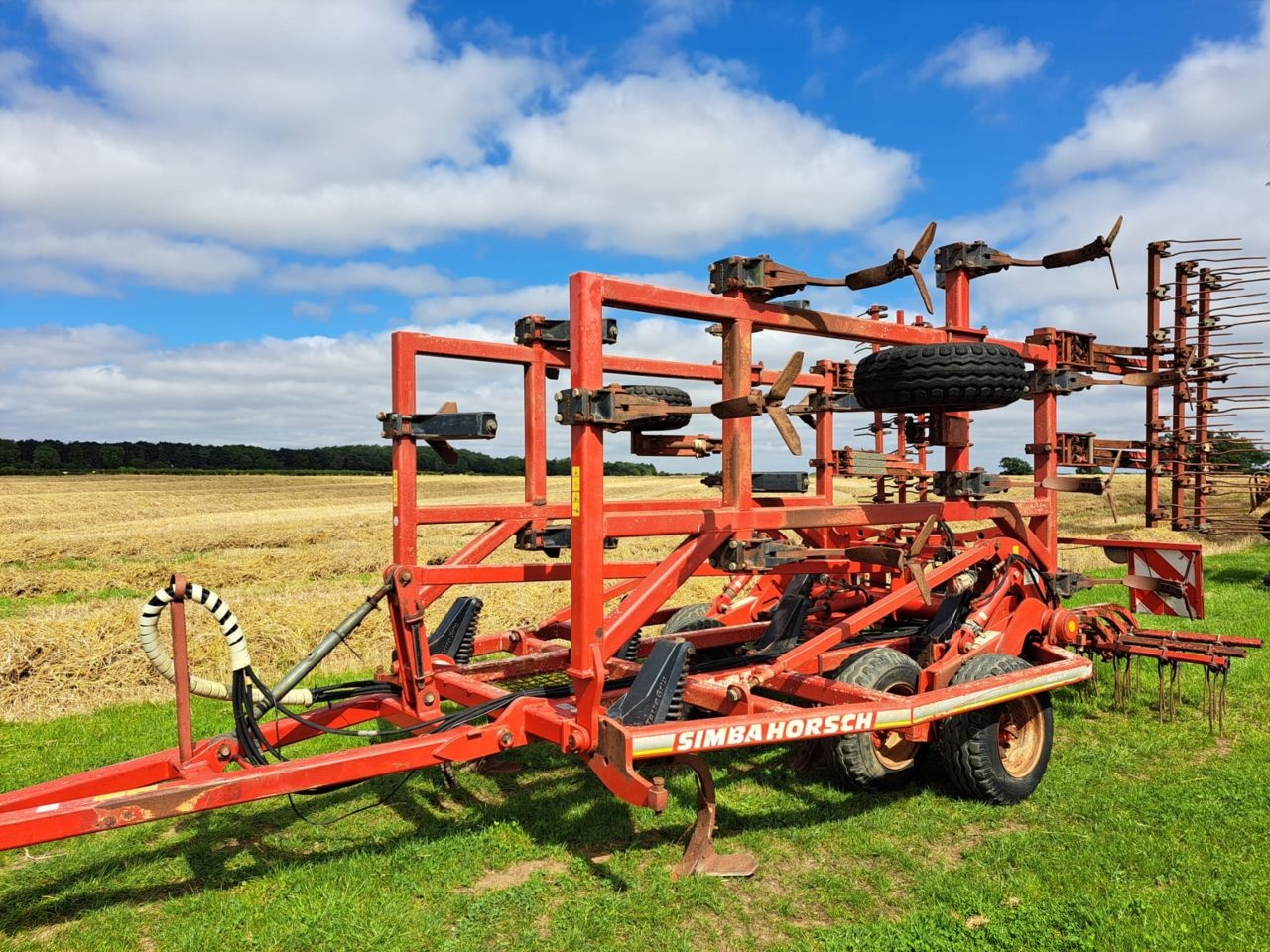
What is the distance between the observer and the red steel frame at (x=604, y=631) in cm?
412

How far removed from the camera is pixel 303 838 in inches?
206

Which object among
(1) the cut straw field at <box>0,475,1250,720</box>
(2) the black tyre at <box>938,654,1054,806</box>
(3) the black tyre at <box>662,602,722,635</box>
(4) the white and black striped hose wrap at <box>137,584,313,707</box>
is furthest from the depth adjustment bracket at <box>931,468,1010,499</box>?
(1) the cut straw field at <box>0,475,1250,720</box>

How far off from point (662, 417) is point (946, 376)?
1.84 meters

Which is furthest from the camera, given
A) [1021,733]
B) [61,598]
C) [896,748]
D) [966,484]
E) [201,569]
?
[201,569]

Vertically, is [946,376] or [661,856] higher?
[946,376]

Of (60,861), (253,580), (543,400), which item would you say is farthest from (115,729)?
(253,580)

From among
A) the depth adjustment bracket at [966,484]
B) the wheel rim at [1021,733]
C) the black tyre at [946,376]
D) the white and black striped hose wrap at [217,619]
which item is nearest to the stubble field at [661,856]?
the wheel rim at [1021,733]

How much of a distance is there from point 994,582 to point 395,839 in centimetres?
466

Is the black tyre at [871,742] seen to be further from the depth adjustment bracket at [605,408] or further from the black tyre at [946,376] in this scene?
the depth adjustment bracket at [605,408]

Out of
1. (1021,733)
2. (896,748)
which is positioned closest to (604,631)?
(896,748)

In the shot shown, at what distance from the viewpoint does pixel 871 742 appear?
5754 millimetres

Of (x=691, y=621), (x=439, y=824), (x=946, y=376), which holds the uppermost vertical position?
(x=946, y=376)

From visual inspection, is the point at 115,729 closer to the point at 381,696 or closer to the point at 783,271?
the point at 381,696

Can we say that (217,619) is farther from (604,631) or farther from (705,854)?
(705,854)
